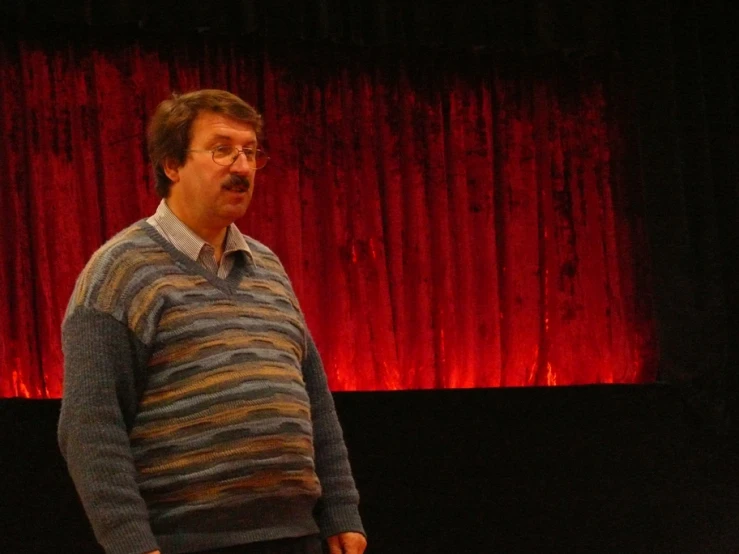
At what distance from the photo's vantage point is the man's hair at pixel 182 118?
1896mm

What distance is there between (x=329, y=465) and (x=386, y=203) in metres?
3.03

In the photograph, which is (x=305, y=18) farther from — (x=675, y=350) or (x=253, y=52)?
(x=675, y=350)

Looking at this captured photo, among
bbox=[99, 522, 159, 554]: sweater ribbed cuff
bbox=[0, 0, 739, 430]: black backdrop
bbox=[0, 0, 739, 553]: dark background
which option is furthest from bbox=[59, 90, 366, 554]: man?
bbox=[0, 0, 739, 430]: black backdrop

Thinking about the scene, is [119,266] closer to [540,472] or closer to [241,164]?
[241,164]

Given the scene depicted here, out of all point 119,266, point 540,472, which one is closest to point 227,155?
point 119,266

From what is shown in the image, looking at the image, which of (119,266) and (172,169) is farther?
(172,169)

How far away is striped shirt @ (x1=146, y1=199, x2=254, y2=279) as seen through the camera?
6.08ft

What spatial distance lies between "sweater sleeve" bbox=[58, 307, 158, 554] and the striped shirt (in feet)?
0.63

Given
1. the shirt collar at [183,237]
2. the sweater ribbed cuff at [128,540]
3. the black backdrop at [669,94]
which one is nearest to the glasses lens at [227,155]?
the shirt collar at [183,237]

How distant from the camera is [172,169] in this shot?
1.91m

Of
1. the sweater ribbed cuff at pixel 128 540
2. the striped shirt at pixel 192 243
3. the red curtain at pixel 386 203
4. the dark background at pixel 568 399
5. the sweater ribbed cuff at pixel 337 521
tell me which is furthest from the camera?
the red curtain at pixel 386 203

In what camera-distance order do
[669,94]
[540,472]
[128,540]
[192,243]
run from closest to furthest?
[128,540]
[192,243]
[540,472]
[669,94]

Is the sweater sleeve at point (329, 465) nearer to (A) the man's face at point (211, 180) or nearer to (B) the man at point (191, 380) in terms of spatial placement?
(B) the man at point (191, 380)

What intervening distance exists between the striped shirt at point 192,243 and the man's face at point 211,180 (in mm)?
21
